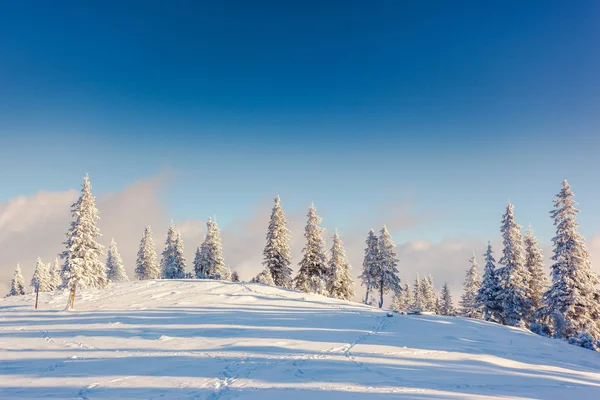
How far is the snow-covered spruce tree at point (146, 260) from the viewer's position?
65.4 m

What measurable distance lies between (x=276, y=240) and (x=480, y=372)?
3791cm

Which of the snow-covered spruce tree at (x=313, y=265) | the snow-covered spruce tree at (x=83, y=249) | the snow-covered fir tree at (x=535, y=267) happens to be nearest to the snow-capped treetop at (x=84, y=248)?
the snow-covered spruce tree at (x=83, y=249)

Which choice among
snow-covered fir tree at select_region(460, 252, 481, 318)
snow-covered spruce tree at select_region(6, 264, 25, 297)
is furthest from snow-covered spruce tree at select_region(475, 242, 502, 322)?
snow-covered spruce tree at select_region(6, 264, 25, 297)

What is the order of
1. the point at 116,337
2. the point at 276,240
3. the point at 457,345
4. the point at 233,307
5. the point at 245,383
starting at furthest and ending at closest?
the point at 276,240 → the point at 233,307 → the point at 116,337 → the point at 457,345 → the point at 245,383

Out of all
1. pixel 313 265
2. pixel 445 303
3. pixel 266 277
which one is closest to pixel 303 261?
pixel 313 265

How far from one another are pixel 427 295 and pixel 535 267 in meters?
27.7

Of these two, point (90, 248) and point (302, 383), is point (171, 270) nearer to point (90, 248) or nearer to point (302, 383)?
point (90, 248)

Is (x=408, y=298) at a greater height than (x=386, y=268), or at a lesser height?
lesser

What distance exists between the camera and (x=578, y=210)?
32344 mm

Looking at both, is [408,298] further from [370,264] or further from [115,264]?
[115,264]

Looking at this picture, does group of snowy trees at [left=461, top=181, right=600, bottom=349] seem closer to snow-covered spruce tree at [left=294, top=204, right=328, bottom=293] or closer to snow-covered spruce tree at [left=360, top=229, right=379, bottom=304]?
snow-covered spruce tree at [left=360, top=229, right=379, bottom=304]

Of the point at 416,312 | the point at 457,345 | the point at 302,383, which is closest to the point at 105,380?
the point at 302,383

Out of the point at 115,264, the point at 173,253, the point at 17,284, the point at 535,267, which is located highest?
the point at 535,267

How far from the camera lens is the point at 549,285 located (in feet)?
116
